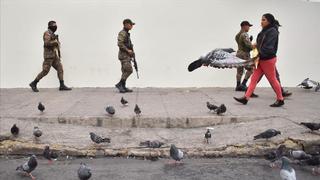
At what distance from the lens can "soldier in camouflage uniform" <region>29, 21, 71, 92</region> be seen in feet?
38.2

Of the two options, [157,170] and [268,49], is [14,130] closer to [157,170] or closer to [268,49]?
[157,170]

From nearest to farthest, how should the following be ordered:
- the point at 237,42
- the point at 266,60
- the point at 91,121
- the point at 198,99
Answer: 1. the point at 91,121
2. the point at 266,60
3. the point at 198,99
4. the point at 237,42

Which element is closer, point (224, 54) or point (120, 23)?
point (224, 54)

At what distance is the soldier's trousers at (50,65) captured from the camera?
11.8 meters

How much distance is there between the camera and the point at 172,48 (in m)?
12.9

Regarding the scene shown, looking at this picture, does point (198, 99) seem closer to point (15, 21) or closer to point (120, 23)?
point (120, 23)

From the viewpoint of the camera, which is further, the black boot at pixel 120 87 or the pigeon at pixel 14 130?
the black boot at pixel 120 87

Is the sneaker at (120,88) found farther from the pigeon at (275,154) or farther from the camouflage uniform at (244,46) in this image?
the pigeon at (275,154)

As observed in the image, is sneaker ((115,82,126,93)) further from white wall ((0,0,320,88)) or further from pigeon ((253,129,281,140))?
pigeon ((253,129,281,140))

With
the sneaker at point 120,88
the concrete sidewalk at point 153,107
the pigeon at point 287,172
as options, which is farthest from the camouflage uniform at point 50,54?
the pigeon at point 287,172

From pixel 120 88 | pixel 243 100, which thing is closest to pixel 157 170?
pixel 243 100

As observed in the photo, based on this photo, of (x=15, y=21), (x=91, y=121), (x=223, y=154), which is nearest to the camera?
(x=223, y=154)

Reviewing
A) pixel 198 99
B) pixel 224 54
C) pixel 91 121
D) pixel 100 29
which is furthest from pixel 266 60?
pixel 100 29

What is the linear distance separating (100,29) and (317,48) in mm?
6091
